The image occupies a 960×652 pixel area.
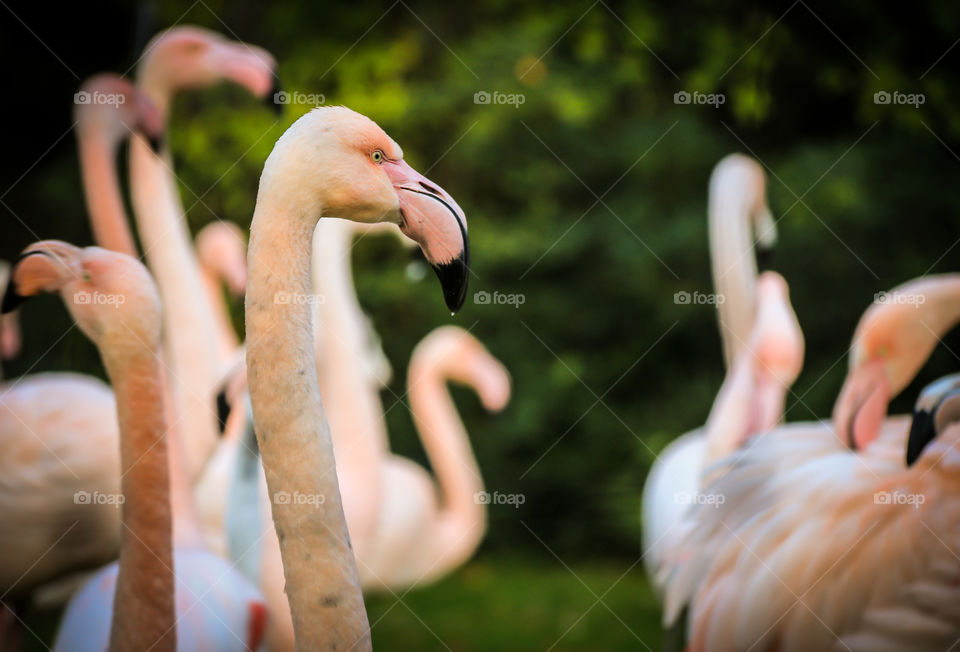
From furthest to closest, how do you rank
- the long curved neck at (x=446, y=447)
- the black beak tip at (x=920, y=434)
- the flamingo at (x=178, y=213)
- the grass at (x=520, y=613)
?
the long curved neck at (x=446, y=447), the grass at (x=520, y=613), the flamingo at (x=178, y=213), the black beak tip at (x=920, y=434)

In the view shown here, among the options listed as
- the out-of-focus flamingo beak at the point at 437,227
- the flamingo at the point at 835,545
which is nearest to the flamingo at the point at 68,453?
the out-of-focus flamingo beak at the point at 437,227

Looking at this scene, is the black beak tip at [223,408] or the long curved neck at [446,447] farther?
the long curved neck at [446,447]

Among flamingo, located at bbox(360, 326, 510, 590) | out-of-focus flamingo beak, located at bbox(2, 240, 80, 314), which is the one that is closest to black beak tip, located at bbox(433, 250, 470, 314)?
out-of-focus flamingo beak, located at bbox(2, 240, 80, 314)

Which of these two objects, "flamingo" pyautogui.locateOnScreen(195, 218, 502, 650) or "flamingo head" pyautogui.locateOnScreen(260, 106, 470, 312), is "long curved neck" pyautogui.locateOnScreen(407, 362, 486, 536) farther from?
"flamingo head" pyautogui.locateOnScreen(260, 106, 470, 312)

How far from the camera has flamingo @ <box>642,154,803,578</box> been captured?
140 inches

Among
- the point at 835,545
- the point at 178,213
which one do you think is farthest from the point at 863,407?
the point at 178,213

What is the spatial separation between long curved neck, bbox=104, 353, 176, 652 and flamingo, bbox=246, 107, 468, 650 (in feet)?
1.59

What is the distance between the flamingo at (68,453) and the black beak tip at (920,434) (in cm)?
255

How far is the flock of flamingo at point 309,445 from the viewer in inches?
70.7

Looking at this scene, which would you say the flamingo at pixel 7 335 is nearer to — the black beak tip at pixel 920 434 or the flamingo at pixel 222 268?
Result: the flamingo at pixel 222 268

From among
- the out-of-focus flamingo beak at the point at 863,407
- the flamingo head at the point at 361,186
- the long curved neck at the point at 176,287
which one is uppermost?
the flamingo head at the point at 361,186

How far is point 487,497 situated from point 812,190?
3046 millimetres

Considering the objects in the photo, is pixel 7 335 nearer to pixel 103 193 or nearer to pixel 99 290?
pixel 103 193

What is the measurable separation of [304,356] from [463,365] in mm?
3993
